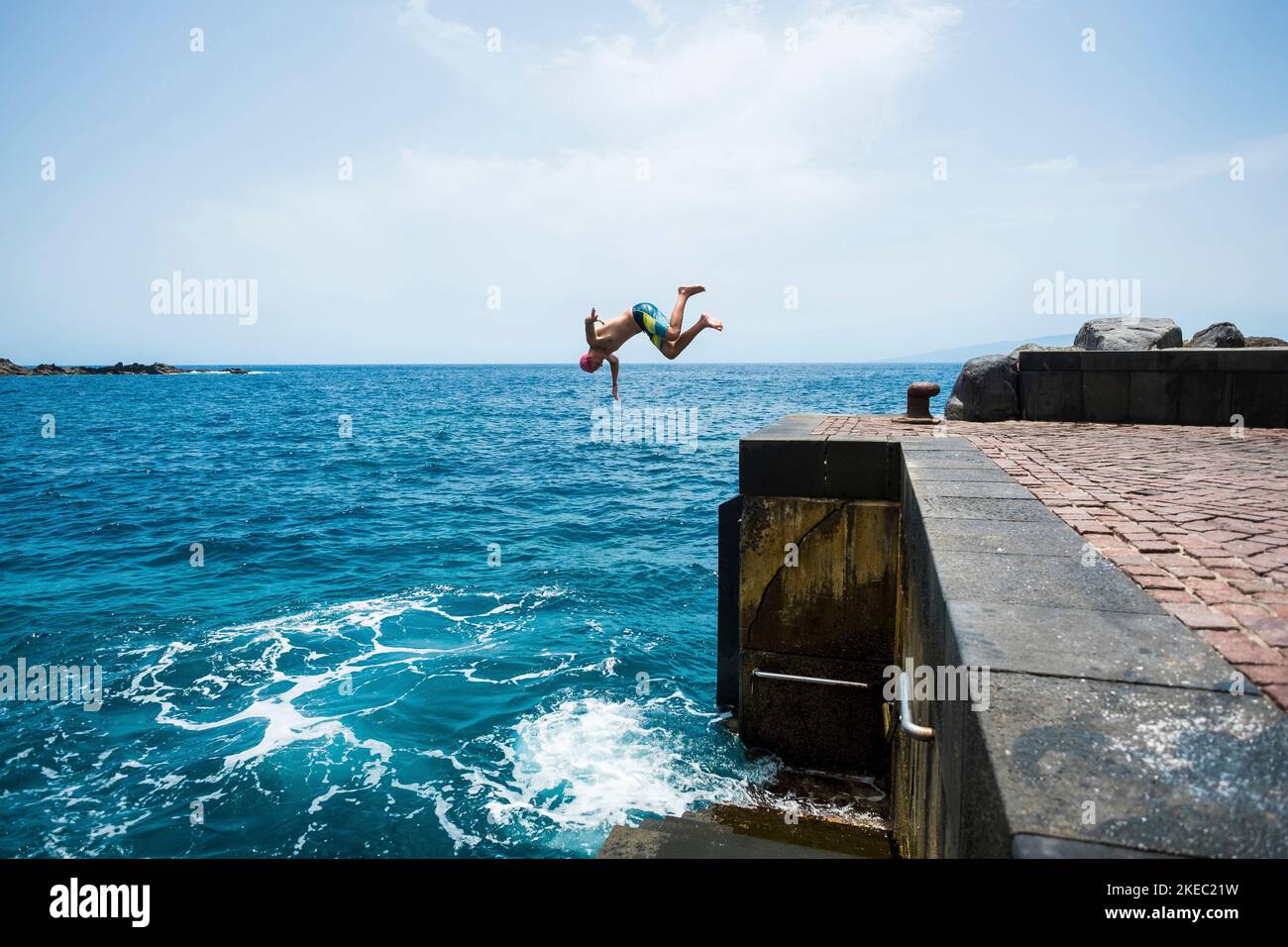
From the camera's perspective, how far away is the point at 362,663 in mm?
10477

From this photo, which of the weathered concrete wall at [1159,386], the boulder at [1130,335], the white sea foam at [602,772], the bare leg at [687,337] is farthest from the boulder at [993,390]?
the white sea foam at [602,772]

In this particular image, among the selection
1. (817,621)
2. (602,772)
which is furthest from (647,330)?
(602,772)

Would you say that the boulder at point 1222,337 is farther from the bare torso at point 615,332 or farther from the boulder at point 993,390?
the bare torso at point 615,332

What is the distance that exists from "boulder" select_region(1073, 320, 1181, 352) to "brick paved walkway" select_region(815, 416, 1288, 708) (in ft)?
6.24

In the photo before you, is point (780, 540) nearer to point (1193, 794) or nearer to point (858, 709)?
point (858, 709)

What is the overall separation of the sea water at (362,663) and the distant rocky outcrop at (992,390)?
5392 mm

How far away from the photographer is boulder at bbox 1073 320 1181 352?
1052cm

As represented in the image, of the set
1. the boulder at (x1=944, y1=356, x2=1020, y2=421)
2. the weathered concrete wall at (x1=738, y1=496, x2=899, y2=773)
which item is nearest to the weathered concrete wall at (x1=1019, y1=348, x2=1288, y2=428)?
the boulder at (x1=944, y1=356, x2=1020, y2=421)

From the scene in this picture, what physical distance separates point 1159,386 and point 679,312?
22.6 feet

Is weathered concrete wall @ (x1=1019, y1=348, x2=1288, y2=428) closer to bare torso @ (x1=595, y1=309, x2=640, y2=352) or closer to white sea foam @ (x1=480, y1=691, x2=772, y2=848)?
bare torso @ (x1=595, y1=309, x2=640, y2=352)

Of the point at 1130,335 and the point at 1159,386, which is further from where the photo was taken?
Result: the point at 1130,335

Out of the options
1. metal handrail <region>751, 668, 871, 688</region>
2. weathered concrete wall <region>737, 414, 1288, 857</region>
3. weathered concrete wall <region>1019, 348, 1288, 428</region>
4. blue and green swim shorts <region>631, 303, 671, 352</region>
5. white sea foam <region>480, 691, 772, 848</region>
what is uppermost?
blue and green swim shorts <region>631, 303, 671, 352</region>

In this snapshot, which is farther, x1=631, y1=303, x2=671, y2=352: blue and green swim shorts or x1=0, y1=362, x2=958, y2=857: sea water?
x1=631, y1=303, x2=671, y2=352: blue and green swim shorts

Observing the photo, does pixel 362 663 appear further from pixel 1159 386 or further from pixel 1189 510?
pixel 1159 386
